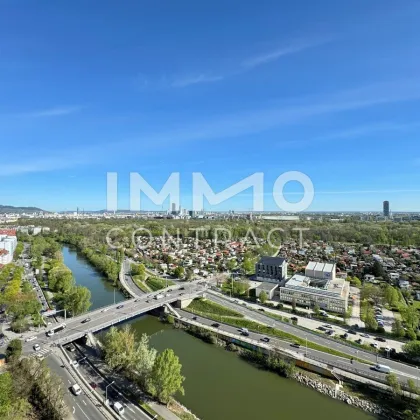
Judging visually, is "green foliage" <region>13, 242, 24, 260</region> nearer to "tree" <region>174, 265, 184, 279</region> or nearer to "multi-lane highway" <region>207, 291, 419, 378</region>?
"tree" <region>174, 265, 184, 279</region>

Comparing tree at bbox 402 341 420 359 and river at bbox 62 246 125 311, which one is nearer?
tree at bbox 402 341 420 359

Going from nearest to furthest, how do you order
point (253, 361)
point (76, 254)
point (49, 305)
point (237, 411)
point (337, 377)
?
point (237, 411)
point (337, 377)
point (253, 361)
point (49, 305)
point (76, 254)

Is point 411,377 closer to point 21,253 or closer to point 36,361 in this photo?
point 36,361

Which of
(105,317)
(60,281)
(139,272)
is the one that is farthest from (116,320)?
(139,272)

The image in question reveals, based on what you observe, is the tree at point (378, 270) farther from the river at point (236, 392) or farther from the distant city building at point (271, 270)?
the river at point (236, 392)

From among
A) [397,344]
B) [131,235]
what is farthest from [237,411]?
[131,235]

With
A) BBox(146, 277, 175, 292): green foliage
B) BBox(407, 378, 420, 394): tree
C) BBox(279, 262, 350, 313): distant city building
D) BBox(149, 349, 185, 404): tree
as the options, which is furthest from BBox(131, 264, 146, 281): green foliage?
BBox(407, 378, 420, 394): tree

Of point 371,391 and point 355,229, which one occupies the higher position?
point 355,229
